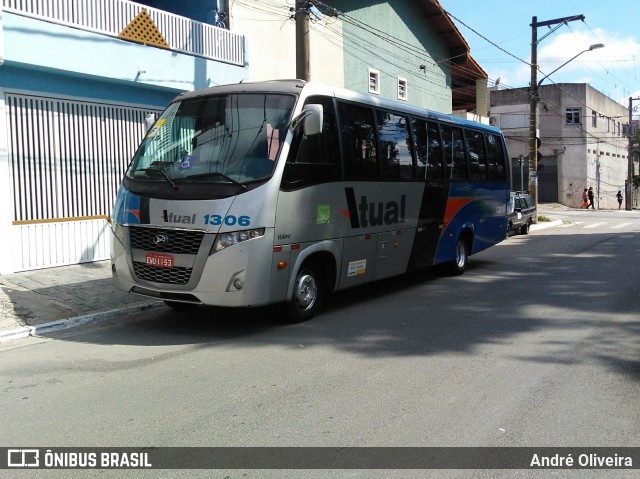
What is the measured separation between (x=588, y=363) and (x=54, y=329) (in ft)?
20.5

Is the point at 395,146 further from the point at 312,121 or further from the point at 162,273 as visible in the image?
the point at 162,273

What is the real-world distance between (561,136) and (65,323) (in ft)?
157

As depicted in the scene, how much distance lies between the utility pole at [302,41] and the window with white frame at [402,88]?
12249 mm

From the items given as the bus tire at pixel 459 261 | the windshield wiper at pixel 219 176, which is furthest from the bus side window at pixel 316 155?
the bus tire at pixel 459 261

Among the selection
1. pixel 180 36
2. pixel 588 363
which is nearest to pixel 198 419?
pixel 588 363

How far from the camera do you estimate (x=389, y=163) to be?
977cm

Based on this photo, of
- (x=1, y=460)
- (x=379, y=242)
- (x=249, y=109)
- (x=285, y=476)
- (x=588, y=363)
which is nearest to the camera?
(x=285, y=476)

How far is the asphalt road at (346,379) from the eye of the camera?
449cm

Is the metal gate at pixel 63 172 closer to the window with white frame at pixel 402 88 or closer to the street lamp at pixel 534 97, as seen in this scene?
the window with white frame at pixel 402 88

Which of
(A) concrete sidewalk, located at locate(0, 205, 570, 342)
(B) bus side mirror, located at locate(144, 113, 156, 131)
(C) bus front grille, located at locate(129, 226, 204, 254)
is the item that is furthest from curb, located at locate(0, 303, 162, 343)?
(B) bus side mirror, located at locate(144, 113, 156, 131)

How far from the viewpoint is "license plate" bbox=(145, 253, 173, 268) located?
7.25 metres

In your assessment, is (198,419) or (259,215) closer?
(198,419)

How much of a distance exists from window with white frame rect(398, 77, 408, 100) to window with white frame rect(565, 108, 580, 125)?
29.5 meters

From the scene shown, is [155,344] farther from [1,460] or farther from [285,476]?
[285,476]
